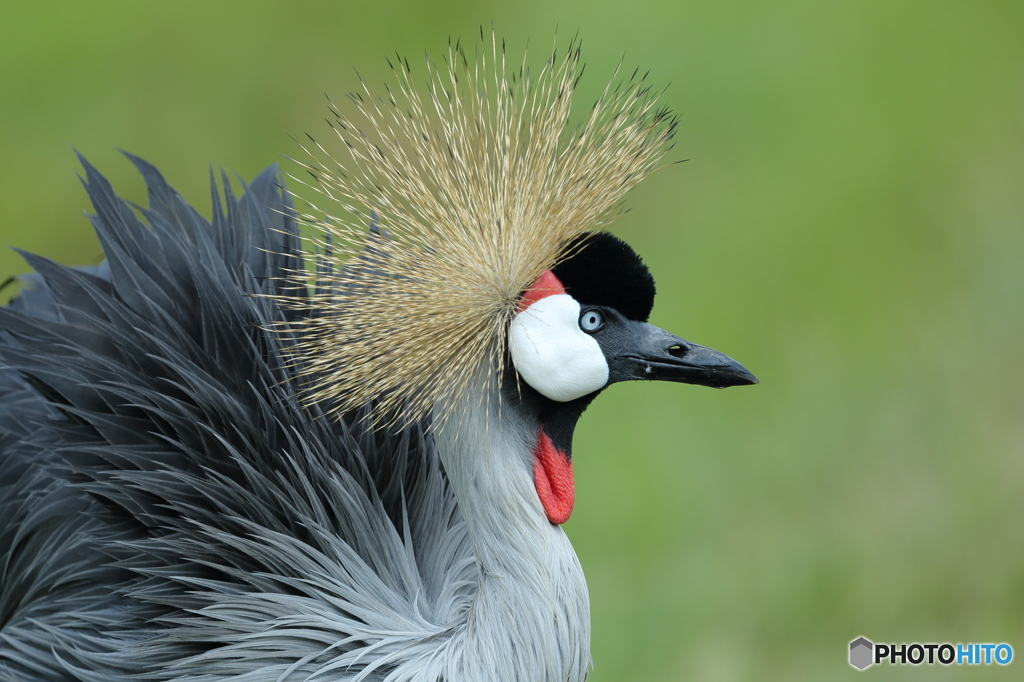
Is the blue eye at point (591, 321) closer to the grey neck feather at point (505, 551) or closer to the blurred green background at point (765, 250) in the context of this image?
the grey neck feather at point (505, 551)

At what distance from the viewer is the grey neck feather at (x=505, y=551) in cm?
113

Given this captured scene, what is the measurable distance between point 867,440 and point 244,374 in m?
1.46

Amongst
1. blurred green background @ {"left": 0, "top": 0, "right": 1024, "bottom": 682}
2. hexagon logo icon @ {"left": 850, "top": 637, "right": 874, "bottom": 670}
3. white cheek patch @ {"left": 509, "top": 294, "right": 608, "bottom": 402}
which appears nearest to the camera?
white cheek patch @ {"left": 509, "top": 294, "right": 608, "bottom": 402}

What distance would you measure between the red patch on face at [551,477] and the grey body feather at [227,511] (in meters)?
0.02

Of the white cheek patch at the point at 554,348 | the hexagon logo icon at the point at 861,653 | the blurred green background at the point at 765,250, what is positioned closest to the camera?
the white cheek patch at the point at 554,348

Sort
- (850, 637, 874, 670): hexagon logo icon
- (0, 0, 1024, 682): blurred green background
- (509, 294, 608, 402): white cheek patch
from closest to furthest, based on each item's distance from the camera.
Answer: (509, 294, 608, 402): white cheek patch < (850, 637, 874, 670): hexagon logo icon < (0, 0, 1024, 682): blurred green background

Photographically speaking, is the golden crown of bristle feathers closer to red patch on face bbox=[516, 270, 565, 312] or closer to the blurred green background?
red patch on face bbox=[516, 270, 565, 312]

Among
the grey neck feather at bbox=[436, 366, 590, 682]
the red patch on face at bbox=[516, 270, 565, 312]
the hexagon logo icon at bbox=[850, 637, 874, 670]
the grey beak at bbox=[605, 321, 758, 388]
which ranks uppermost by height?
the red patch on face at bbox=[516, 270, 565, 312]

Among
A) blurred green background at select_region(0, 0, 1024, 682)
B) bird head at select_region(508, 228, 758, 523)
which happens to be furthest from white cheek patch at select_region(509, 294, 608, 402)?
blurred green background at select_region(0, 0, 1024, 682)

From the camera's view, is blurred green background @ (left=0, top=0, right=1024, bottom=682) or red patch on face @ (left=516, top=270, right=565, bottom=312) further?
→ blurred green background @ (left=0, top=0, right=1024, bottom=682)

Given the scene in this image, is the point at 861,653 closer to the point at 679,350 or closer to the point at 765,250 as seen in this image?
the point at 679,350

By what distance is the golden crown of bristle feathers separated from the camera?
109 cm

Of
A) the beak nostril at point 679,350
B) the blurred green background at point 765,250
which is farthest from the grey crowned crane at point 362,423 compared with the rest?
the blurred green background at point 765,250

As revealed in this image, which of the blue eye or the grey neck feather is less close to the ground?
the blue eye
